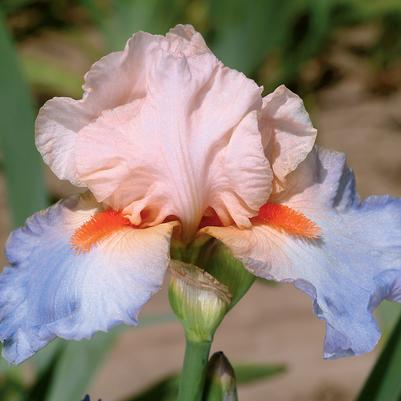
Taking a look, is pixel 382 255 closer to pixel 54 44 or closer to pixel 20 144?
pixel 20 144

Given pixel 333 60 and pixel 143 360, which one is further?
pixel 333 60

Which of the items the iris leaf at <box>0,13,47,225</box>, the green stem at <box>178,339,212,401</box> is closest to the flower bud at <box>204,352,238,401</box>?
the green stem at <box>178,339,212,401</box>

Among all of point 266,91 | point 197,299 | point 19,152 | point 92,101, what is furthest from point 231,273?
point 266,91

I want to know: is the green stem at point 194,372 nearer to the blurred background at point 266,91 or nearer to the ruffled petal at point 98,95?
the ruffled petal at point 98,95

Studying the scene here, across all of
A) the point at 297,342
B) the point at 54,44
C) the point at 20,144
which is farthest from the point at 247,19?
the point at 54,44

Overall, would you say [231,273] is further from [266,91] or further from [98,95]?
[266,91]

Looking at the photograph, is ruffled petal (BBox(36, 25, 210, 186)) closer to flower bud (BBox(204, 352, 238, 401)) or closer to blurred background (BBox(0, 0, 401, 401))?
flower bud (BBox(204, 352, 238, 401))
